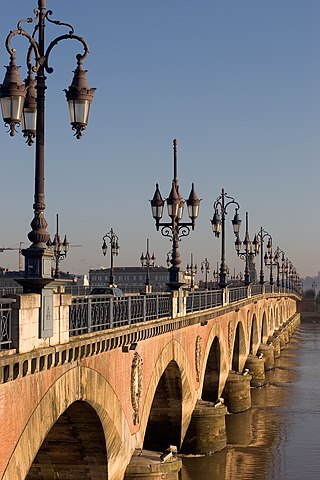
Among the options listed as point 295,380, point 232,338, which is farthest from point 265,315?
point 232,338

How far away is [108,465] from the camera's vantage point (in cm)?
1764

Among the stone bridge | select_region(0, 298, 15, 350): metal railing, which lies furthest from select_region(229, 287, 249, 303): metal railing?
select_region(0, 298, 15, 350): metal railing

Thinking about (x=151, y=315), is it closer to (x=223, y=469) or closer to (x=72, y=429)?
(x=72, y=429)

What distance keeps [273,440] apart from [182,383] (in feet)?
25.0

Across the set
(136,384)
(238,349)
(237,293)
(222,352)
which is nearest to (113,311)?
(136,384)

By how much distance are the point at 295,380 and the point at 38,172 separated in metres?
43.3

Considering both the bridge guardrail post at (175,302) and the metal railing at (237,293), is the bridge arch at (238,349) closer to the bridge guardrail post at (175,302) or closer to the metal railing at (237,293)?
the metal railing at (237,293)

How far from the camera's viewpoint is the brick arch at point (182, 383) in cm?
2086

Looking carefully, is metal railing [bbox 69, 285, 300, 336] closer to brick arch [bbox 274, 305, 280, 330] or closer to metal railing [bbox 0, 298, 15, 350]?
metal railing [bbox 0, 298, 15, 350]

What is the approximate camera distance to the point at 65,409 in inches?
563

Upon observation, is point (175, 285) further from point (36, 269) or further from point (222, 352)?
point (222, 352)

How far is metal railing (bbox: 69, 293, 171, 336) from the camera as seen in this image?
49.4 ft

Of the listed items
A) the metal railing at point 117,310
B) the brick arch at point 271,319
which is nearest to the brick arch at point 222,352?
the metal railing at point 117,310

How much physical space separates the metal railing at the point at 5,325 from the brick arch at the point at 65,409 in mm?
1500
